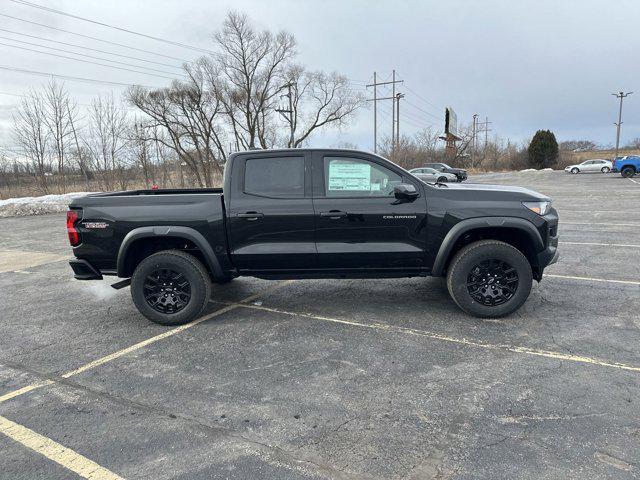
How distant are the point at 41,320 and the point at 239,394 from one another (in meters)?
3.35

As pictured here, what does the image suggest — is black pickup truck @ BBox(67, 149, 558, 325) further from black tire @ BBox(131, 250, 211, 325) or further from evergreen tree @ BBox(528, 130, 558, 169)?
evergreen tree @ BBox(528, 130, 558, 169)

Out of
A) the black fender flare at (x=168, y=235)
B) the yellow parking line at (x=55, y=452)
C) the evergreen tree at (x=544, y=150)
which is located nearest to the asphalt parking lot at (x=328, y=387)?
the yellow parking line at (x=55, y=452)

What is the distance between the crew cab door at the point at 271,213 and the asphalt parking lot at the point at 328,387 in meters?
0.76

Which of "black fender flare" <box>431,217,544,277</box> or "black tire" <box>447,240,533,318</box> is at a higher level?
"black fender flare" <box>431,217,544,277</box>

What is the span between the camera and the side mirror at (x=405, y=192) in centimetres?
450

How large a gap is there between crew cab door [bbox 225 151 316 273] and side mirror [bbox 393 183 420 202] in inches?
35.8

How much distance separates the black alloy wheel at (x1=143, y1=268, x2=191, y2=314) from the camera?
4.85m

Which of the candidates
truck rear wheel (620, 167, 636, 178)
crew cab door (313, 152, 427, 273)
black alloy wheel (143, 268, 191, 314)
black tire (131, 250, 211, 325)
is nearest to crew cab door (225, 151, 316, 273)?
crew cab door (313, 152, 427, 273)

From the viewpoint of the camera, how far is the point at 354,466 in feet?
8.46

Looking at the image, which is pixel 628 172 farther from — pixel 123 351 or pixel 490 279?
pixel 123 351

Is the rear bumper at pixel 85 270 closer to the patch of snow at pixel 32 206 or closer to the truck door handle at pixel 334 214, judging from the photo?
the truck door handle at pixel 334 214

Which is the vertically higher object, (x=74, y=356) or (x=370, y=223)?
(x=370, y=223)

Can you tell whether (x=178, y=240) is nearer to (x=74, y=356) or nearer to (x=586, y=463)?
(x=74, y=356)

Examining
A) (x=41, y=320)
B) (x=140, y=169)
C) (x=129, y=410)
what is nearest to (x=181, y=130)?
(x=140, y=169)
